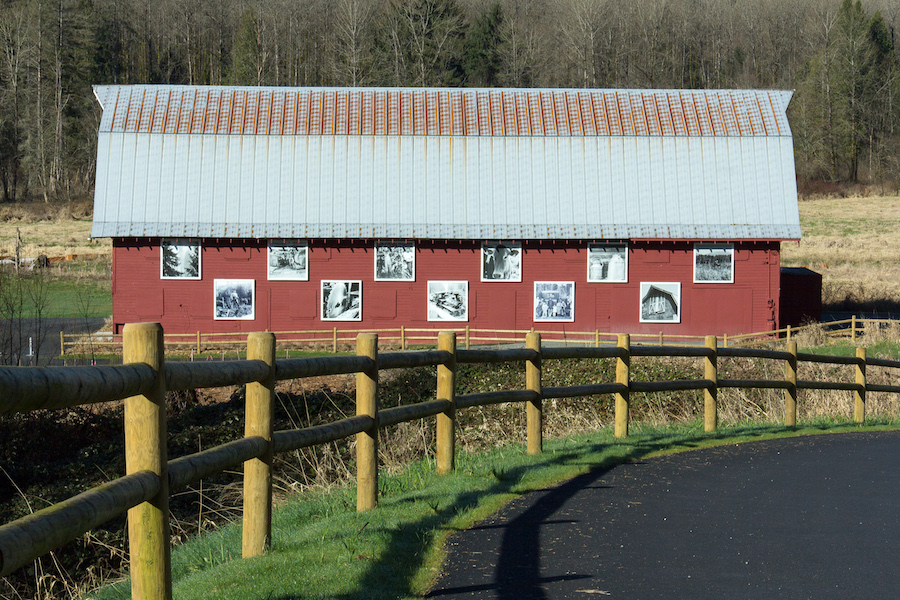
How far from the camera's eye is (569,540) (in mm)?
6477

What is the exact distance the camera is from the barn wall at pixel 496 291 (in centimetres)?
3020

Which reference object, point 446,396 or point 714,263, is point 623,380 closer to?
point 446,396

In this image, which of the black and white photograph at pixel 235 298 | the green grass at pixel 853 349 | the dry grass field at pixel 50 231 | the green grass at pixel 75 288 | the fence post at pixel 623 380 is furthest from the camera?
the dry grass field at pixel 50 231

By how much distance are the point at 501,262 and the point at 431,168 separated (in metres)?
3.93

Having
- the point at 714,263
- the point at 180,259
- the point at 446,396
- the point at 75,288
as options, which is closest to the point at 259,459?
the point at 446,396

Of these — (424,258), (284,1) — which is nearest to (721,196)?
(424,258)

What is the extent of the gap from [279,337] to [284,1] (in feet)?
230

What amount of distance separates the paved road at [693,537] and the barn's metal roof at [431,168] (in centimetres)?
2136

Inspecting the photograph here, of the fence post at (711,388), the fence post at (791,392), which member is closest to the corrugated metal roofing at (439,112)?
the fence post at (791,392)

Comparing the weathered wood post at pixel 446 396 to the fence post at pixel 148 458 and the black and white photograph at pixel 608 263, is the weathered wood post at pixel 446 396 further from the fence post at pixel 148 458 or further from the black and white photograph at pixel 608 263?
the black and white photograph at pixel 608 263

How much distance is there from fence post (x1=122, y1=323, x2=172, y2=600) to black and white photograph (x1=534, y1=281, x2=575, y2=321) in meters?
26.6

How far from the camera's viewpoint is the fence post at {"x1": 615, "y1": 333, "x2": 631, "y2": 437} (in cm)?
1084

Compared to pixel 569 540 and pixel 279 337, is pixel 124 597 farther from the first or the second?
pixel 279 337

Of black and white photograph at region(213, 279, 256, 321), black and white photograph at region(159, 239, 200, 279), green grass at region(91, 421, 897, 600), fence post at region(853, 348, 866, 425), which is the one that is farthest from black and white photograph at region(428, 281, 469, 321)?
green grass at region(91, 421, 897, 600)
